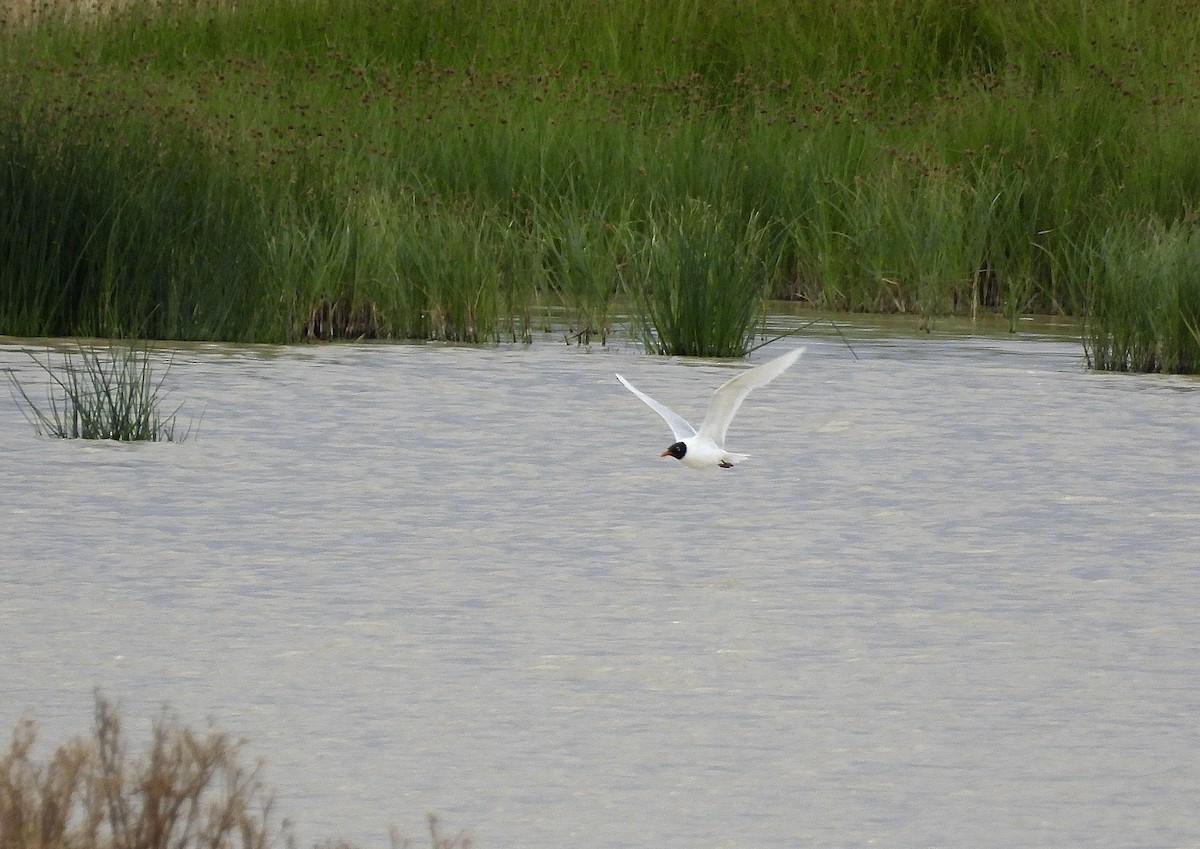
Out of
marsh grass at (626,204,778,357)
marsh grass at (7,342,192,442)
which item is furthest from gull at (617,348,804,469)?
marsh grass at (626,204,778,357)

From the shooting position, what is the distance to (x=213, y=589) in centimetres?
591

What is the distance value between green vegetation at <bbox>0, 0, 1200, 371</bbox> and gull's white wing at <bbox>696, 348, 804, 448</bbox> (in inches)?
142

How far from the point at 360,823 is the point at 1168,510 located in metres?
4.07

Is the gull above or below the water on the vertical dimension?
above

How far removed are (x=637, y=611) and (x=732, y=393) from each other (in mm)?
1702

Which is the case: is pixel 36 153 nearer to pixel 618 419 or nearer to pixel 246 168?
pixel 246 168

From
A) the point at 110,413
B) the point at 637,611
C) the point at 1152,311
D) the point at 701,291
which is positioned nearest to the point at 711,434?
the point at 637,611

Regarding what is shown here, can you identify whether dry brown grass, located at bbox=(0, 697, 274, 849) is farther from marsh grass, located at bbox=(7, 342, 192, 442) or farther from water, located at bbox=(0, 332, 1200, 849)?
marsh grass, located at bbox=(7, 342, 192, 442)

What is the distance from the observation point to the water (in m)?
4.27

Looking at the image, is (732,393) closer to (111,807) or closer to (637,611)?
(637,611)

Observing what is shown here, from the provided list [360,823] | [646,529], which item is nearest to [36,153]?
[646,529]

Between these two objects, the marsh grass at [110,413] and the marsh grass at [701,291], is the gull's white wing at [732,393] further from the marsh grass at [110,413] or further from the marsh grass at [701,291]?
the marsh grass at [701,291]

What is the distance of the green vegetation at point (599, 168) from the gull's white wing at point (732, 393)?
3614 millimetres

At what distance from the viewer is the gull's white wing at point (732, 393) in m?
7.05
